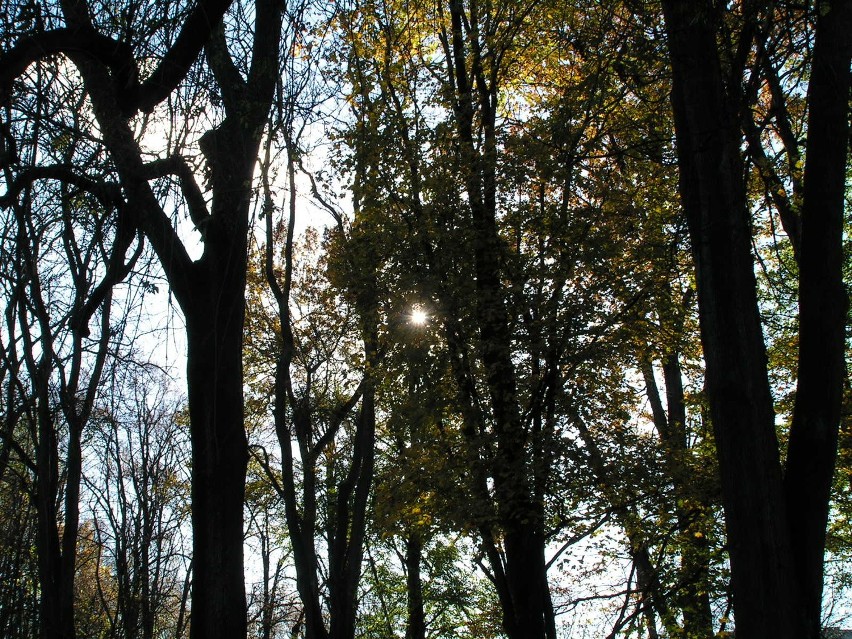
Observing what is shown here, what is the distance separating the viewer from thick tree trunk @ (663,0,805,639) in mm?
3582

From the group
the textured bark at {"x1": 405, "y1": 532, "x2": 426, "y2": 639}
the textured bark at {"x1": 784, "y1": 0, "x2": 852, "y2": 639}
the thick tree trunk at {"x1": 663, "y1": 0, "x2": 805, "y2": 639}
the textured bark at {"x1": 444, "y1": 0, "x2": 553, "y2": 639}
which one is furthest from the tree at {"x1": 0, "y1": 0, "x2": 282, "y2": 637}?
the textured bark at {"x1": 405, "y1": 532, "x2": 426, "y2": 639}

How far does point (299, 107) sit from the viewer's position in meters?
3.57

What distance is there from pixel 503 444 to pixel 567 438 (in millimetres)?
821

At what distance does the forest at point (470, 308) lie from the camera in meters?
3.70

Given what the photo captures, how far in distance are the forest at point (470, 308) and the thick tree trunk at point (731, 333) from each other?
2 centimetres

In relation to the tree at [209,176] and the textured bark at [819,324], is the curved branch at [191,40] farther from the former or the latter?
the textured bark at [819,324]

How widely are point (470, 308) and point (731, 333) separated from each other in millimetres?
6049

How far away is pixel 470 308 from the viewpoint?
9906mm

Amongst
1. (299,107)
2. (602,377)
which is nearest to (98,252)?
(299,107)

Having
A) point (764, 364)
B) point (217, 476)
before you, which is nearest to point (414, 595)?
point (217, 476)

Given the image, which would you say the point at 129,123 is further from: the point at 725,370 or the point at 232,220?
the point at 725,370

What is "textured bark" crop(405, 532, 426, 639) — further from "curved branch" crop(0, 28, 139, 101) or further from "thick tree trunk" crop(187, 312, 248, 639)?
"curved branch" crop(0, 28, 139, 101)

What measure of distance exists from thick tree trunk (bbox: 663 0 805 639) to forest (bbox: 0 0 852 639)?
0.06ft

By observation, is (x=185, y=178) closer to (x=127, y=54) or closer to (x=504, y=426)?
(x=127, y=54)
